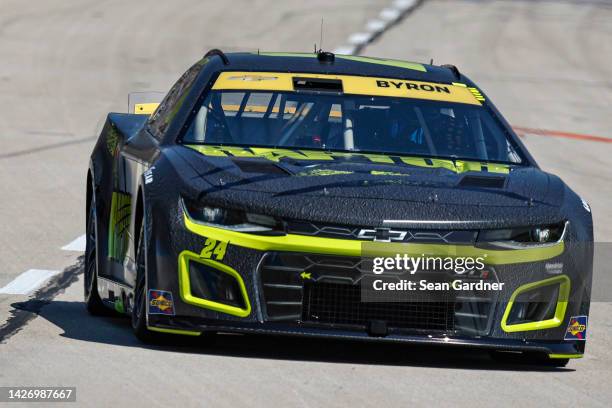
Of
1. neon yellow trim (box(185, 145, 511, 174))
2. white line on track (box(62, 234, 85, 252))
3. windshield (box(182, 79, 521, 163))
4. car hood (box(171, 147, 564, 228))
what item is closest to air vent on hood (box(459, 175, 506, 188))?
car hood (box(171, 147, 564, 228))

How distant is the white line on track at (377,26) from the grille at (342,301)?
17.8 meters

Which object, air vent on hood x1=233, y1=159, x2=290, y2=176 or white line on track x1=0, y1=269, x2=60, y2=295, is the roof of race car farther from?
white line on track x1=0, y1=269, x2=60, y2=295

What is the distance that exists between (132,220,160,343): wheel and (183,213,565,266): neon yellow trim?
0.41m

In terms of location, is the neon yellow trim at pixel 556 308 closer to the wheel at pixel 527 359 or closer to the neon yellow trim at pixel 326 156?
the wheel at pixel 527 359

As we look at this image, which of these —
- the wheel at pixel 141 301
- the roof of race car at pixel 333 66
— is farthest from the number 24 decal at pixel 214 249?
the roof of race car at pixel 333 66

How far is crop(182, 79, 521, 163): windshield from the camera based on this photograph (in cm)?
759

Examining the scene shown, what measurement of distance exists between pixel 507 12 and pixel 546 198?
27947 mm

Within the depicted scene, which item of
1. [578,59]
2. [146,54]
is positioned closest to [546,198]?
[146,54]

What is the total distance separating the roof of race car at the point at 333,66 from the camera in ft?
26.7

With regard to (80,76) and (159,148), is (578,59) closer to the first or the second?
(80,76)

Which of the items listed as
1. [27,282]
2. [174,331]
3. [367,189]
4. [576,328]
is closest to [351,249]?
[367,189]

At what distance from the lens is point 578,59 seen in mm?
28094

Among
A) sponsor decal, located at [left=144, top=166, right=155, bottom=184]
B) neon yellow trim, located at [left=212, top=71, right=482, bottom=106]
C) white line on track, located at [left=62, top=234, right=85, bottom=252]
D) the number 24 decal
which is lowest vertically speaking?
white line on track, located at [left=62, top=234, right=85, bottom=252]

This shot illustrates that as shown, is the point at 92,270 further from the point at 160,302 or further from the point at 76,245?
the point at 76,245
